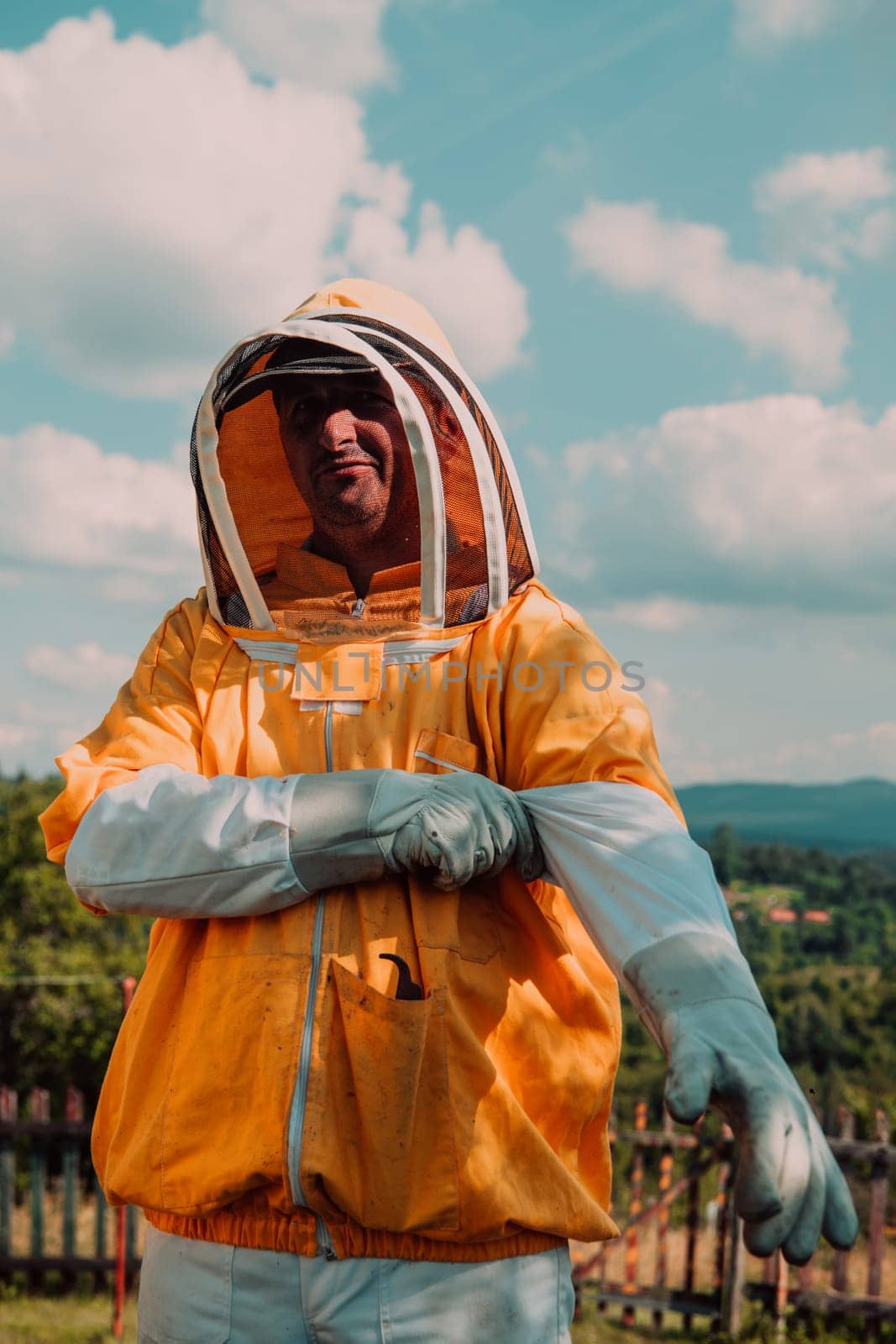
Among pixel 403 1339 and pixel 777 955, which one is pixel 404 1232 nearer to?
pixel 403 1339

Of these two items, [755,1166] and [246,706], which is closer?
[755,1166]

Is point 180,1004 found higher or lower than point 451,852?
lower

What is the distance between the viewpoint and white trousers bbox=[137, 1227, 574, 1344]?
2.42 metres

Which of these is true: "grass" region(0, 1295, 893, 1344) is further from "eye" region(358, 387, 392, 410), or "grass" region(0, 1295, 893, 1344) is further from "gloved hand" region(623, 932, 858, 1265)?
"eye" region(358, 387, 392, 410)

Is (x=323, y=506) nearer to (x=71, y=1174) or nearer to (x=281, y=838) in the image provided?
(x=281, y=838)

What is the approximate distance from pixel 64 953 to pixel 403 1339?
2837cm

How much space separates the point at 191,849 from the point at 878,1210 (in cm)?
934

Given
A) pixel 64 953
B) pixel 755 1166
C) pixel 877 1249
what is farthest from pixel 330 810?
pixel 64 953

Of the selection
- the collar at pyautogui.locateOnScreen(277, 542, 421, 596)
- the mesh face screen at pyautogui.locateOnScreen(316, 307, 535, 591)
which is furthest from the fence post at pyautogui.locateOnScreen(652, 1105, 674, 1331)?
the collar at pyautogui.locateOnScreen(277, 542, 421, 596)

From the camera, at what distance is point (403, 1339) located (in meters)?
2.41

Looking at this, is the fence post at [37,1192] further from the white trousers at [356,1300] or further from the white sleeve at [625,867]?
the white sleeve at [625,867]

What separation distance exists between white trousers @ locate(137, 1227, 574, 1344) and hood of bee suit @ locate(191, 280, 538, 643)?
147cm

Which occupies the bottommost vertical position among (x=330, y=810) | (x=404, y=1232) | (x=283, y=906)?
(x=404, y=1232)

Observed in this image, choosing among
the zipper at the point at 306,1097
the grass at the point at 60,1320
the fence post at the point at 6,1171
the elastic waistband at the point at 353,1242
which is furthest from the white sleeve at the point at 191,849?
the fence post at the point at 6,1171
